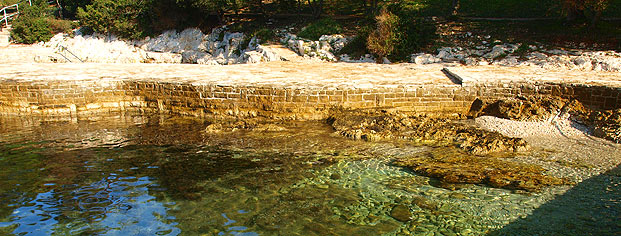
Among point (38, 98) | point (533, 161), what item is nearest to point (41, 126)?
point (38, 98)

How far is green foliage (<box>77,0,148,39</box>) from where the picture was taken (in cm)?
2112

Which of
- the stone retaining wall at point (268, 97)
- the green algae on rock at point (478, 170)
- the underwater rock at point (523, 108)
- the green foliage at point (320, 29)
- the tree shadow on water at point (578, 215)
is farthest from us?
the green foliage at point (320, 29)

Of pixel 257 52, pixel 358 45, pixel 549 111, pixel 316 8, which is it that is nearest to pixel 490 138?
pixel 549 111

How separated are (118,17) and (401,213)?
1999 cm

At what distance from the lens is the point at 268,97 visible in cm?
877

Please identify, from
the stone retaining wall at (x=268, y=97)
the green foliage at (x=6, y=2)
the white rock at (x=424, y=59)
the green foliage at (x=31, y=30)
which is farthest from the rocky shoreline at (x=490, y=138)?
Result: the green foliage at (x=6, y=2)

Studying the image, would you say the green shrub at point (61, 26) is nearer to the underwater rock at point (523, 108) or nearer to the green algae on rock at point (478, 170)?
the underwater rock at point (523, 108)

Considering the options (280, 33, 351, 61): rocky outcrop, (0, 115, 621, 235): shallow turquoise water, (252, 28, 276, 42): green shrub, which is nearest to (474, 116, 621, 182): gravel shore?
(0, 115, 621, 235): shallow turquoise water

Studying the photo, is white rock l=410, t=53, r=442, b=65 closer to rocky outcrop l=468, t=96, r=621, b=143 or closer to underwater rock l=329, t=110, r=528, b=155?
rocky outcrop l=468, t=96, r=621, b=143

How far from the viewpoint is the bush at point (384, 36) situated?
44.3ft

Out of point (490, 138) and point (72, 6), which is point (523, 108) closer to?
point (490, 138)

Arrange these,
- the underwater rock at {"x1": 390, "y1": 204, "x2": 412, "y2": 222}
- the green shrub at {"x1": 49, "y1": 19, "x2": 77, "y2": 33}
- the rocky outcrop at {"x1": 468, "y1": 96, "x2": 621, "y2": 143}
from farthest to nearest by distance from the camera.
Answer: the green shrub at {"x1": 49, "y1": 19, "x2": 77, "y2": 33} → the rocky outcrop at {"x1": 468, "y1": 96, "x2": 621, "y2": 143} → the underwater rock at {"x1": 390, "y1": 204, "x2": 412, "y2": 222}

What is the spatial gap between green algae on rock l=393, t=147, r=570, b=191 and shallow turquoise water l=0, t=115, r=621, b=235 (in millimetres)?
192

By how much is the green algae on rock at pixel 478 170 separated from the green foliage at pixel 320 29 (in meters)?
10.2
